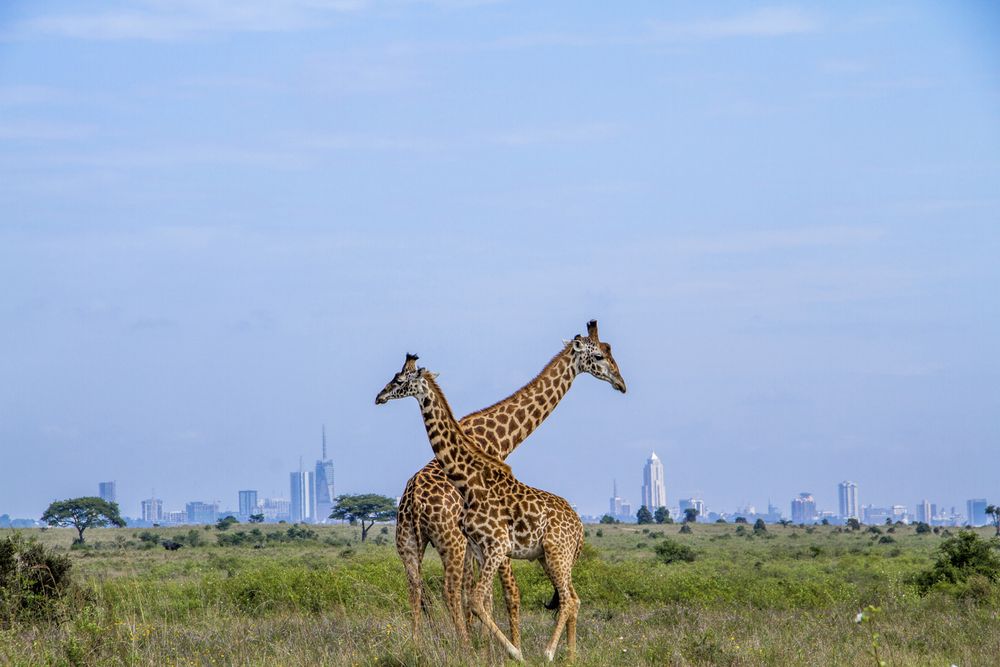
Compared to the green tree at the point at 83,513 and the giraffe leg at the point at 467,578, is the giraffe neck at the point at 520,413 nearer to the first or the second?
the giraffe leg at the point at 467,578

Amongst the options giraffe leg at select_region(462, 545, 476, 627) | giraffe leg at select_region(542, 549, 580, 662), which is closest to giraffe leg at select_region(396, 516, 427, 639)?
giraffe leg at select_region(462, 545, 476, 627)

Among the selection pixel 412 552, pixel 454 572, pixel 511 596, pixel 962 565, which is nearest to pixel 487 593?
pixel 511 596

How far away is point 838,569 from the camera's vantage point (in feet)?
117

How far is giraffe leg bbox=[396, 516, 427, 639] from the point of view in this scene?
14.9 metres

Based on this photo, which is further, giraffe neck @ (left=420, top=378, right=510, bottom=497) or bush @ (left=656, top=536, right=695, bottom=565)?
bush @ (left=656, top=536, right=695, bottom=565)

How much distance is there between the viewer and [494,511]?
13.2 meters

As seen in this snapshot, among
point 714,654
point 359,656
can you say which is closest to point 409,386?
point 359,656

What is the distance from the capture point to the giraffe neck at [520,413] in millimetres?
15609

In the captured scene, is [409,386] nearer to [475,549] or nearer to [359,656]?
[475,549]

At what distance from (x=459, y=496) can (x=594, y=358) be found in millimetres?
2557

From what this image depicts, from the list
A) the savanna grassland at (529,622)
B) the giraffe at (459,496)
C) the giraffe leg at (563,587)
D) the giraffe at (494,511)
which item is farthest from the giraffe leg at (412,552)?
the giraffe leg at (563,587)

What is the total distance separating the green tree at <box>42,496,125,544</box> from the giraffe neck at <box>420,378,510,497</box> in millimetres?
65326

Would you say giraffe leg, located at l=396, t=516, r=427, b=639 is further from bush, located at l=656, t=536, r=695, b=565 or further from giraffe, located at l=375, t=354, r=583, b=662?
bush, located at l=656, t=536, r=695, b=565

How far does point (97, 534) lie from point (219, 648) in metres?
65.3
